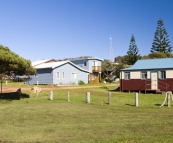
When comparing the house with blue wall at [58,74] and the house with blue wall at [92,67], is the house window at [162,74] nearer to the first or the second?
the house with blue wall at [58,74]

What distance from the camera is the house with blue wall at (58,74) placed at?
44.8m

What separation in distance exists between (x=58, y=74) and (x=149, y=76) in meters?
19.6

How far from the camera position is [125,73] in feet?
108

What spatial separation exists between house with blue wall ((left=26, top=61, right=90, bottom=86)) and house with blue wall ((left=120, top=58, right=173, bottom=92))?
15.5 meters

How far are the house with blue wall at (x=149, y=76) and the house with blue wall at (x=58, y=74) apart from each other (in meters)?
15.5

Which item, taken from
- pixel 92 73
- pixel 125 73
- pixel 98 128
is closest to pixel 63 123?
pixel 98 128

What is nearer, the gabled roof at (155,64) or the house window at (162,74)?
the house window at (162,74)

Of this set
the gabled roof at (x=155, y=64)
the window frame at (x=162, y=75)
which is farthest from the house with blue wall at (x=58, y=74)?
the window frame at (x=162, y=75)

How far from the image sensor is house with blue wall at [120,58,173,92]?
29.5 m

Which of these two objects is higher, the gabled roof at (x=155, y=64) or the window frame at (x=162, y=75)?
the gabled roof at (x=155, y=64)

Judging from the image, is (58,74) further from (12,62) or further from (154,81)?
(12,62)

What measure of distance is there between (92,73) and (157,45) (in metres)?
26.8

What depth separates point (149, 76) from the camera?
30766 millimetres

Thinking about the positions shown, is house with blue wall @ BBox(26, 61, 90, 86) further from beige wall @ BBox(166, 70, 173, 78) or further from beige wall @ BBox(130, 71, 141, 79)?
beige wall @ BBox(166, 70, 173, 78)
